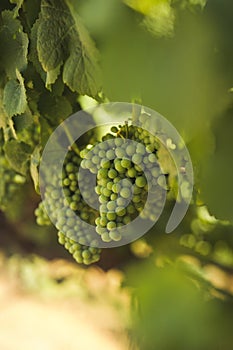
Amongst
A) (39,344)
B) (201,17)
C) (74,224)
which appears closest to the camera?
(201,17)

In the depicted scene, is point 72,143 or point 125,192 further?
point 72,143

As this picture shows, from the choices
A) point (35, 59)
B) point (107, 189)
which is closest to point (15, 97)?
point (35, 59)

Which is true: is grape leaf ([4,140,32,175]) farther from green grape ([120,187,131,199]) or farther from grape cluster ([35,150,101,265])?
green grape ([120,187,131,199])

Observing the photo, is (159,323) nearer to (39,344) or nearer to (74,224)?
(74,224)

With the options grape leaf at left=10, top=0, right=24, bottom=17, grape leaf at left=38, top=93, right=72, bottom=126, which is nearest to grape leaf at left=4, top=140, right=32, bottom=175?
grape leaf at left=38, top=93, right=72, bottom=126

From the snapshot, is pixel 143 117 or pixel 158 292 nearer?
pixel 143 117

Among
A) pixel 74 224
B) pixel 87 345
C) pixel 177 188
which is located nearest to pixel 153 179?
pixel 177 188

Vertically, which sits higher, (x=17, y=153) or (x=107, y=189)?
(x=107, y=189)

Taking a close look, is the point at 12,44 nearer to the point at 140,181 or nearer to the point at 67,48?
the point at 67,48
